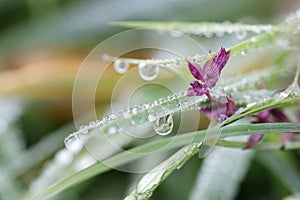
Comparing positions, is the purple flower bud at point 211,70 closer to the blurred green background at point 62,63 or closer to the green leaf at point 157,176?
the green leaf at point 157,176

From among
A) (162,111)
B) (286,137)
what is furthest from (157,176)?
(286,137)

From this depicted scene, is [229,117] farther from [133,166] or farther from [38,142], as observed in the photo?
[38,142]

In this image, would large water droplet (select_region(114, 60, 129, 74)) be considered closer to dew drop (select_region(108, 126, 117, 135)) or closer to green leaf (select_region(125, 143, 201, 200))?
dew drop (select_region(108, 126, 117, 135))

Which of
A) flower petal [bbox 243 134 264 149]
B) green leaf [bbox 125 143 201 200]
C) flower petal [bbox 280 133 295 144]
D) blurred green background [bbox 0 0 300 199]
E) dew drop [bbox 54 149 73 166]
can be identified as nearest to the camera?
green leaf [bbox 125 143 201 200]

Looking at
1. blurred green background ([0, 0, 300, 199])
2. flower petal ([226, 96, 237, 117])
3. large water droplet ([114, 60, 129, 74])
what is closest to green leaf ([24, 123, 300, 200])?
flower petal ([226, 96, 237, 117])

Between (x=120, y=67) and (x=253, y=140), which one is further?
(x=120, y=67)

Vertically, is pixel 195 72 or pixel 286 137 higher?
pixel 195 72

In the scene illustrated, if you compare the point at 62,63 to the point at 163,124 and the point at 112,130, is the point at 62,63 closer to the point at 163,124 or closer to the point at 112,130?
the point at 112,130

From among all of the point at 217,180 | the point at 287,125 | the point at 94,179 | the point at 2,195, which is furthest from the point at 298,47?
the point at 2,195

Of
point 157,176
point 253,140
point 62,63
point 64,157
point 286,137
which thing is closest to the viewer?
point 157,176
